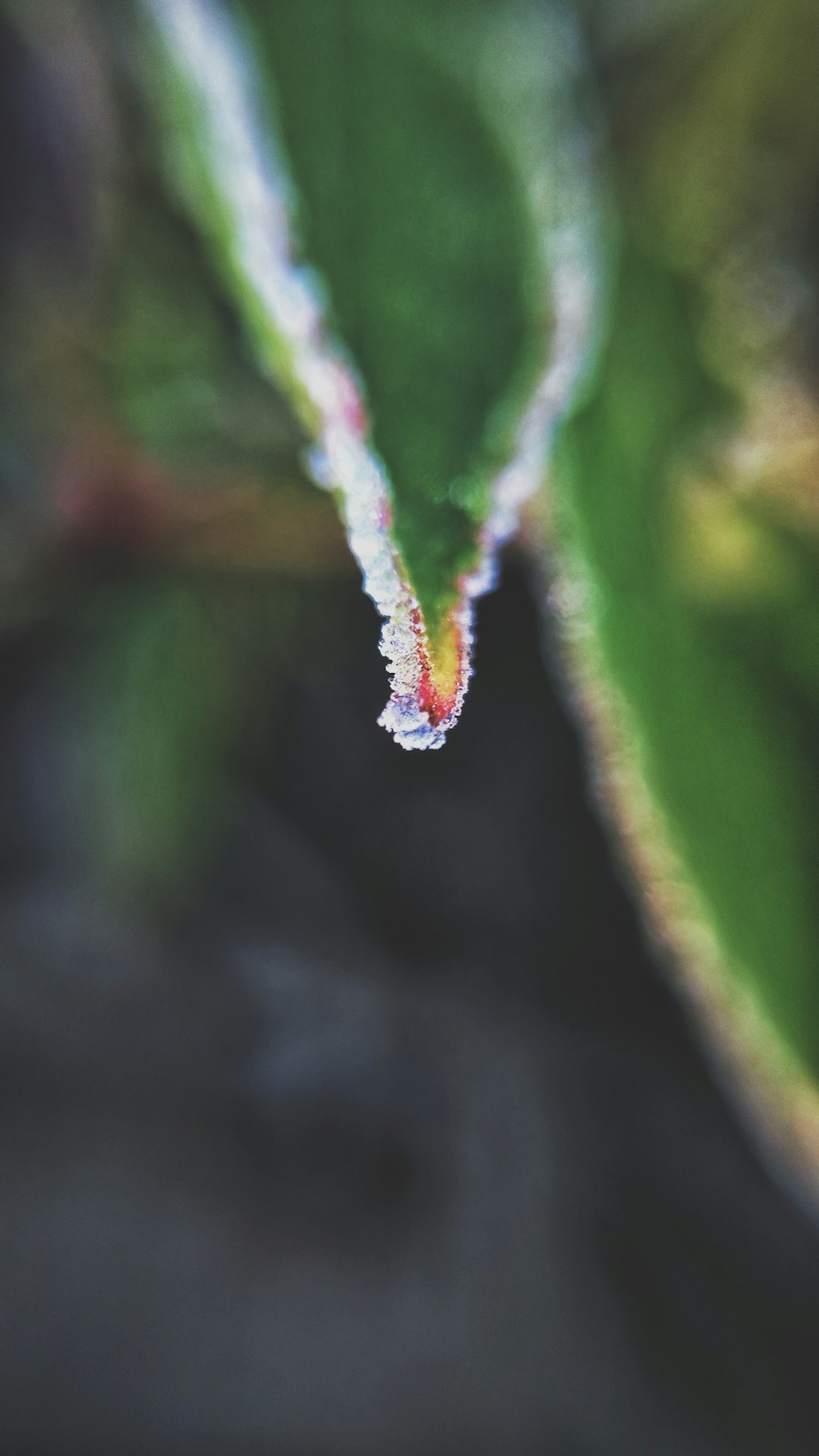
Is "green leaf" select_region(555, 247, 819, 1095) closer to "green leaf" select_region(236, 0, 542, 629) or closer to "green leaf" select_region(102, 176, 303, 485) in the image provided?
"green leaf" select_region(236, 0, 542, 629)

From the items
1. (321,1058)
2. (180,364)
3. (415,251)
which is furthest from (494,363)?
(321,1058)

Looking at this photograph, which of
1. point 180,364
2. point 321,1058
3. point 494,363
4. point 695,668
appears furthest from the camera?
point 321,1058

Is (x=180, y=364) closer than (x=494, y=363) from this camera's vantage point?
No

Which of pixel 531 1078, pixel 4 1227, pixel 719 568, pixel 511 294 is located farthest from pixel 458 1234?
pixel 511 294

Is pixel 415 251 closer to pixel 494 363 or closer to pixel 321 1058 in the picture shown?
pixel 494 363

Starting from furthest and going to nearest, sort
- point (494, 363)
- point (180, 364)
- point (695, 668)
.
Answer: point (180, 364) < point (695, 668) < point (494, 363)

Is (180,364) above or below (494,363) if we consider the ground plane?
above

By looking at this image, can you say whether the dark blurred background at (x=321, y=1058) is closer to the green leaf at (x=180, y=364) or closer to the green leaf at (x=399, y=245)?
the green leaf at (x=180, y=364)
